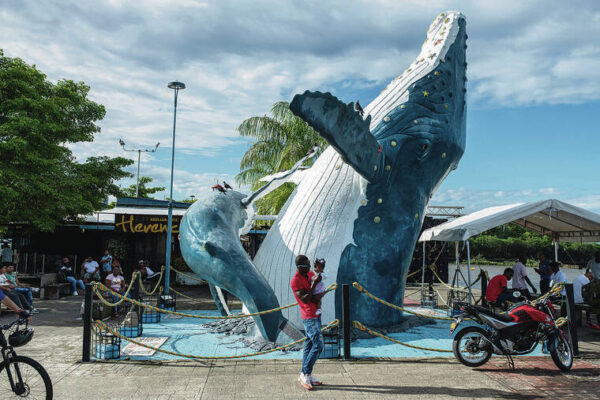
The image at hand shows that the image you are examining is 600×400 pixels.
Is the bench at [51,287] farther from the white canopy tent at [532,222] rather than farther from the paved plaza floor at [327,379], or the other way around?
the white canopy tent at [532,222]

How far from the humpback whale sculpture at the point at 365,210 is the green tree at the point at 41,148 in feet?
29.5

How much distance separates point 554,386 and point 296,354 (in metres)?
3.46

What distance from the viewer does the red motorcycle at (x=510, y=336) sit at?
6.59m

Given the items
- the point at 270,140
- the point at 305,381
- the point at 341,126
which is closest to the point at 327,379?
the point at 305,381

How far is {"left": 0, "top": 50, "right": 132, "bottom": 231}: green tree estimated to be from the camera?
14875 mm

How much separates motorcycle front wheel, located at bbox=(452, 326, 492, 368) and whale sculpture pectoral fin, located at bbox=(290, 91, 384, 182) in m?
2.98

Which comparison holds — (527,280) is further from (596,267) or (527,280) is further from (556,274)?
(596,267)

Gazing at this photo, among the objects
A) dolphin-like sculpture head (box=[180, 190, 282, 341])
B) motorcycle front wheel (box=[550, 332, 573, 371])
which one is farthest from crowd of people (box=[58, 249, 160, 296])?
motorcycle front wheel (box=[550, 332, 573, 371])

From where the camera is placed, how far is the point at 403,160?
360 inches

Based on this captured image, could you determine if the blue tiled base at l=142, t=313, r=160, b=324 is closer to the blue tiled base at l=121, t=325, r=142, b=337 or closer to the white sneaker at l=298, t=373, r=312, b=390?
the blue tiled base at l=121, t=325, r=142, b=337

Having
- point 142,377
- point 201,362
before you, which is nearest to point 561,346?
point 201,362

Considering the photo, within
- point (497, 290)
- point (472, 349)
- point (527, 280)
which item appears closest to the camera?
point (472, 349)

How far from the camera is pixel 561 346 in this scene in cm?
666

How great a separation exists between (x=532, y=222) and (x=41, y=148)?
1590 centimetres
